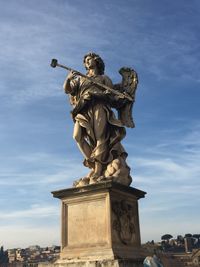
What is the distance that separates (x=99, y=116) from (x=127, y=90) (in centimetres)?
106

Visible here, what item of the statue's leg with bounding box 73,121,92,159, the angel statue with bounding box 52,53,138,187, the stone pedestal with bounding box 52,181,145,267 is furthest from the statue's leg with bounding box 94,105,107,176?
the stone pedestal with bounding box 52,181,145,267

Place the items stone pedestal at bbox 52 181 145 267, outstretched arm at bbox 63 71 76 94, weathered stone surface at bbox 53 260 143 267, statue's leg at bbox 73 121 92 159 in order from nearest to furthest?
weathered stone surface at bbox 53 260 143 267 < stone pedestal at bbox 52 181 145 267 < statue's leg at bbox 73 121 92 159 < outstretched arm at bbox 63 71 76 94

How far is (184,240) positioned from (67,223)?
571 feet

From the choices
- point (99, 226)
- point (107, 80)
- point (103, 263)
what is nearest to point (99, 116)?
point (107, 80)

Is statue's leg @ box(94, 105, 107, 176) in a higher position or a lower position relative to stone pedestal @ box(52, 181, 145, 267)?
higher

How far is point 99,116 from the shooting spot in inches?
413

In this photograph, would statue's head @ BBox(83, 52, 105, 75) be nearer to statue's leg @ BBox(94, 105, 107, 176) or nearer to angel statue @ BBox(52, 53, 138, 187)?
angel statue @ BBox(52, 53, 138, 187)

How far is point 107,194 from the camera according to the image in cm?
925

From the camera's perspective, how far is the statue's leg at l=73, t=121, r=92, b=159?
10.5 meters

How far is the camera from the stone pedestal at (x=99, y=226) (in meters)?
8.95

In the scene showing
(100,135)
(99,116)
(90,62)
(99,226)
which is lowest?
(99,226)

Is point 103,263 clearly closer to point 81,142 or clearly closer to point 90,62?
point 81,142

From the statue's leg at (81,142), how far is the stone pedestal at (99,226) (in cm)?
108

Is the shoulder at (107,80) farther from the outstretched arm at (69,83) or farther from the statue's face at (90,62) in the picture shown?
the outstretched arm at (69,83)
